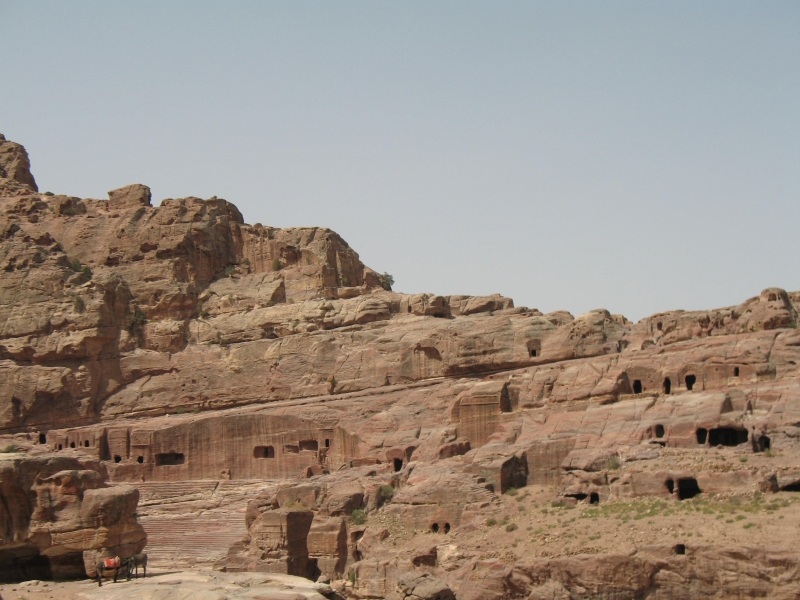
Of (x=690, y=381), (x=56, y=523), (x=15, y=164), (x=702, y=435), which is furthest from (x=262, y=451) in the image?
(x=15, y=164)

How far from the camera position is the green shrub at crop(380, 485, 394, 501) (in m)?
56.4

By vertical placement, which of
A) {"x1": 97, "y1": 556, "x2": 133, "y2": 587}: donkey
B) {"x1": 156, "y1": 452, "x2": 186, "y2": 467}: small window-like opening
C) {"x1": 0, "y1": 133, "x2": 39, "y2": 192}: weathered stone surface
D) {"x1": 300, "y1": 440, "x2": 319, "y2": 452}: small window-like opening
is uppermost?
{"x1": 0, "y1": 133, "x2": 39, "y2": 192}: weathered stone surface

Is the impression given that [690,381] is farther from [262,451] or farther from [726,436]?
Result: [262,451]

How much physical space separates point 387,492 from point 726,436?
15.6 meters

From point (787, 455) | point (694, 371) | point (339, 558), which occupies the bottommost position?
point (339, 558)

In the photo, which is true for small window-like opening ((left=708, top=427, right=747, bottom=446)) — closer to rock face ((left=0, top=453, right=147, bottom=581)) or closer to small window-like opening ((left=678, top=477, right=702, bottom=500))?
small window-like opening ((left=678, top=477, right=702, bottom=500))

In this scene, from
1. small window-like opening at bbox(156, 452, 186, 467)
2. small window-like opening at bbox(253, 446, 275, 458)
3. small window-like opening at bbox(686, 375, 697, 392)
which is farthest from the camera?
small window-like opening at bbox(156, 452, 186, 467)

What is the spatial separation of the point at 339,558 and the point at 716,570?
16.6 metres

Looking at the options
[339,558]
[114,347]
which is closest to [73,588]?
[339,558]

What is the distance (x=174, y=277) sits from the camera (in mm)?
79625

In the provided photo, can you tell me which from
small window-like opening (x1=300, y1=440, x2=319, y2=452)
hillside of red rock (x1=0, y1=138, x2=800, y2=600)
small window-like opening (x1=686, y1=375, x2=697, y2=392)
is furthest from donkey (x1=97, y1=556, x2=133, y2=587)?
small window-like opening (x1=300, y1=440, x2=319, y2=452)

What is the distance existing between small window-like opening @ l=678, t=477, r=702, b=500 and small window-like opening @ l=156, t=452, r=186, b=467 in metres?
32.2

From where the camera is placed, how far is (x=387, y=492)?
2229 inches

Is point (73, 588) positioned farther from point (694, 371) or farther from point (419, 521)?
point (694, 371)
